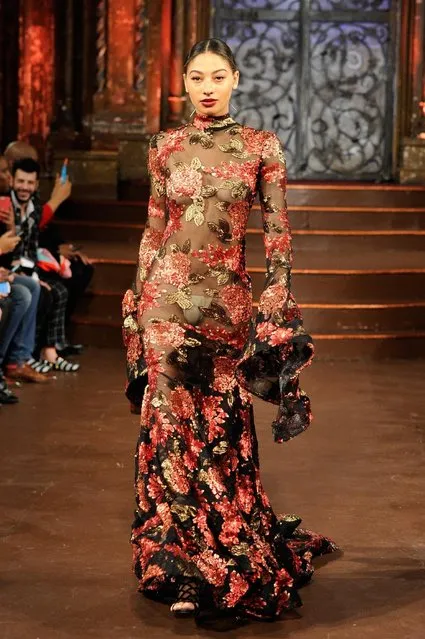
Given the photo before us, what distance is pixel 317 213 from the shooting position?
1155cm

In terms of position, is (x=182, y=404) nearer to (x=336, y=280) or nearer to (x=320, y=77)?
(x=336, y=280)

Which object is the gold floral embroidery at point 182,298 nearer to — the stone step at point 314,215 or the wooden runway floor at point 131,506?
the wooden runway floor at point 131,506

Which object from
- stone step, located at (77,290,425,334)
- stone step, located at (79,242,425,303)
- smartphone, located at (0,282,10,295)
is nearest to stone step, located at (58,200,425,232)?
stone step, located at (79,242,425,303)

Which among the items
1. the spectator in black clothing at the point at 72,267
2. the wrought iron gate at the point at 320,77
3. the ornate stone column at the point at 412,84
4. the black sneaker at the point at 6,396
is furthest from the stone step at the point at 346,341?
the wrought iron gate at the point at 320,77

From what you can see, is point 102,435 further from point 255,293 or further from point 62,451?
point 255,293

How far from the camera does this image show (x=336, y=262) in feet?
34.0

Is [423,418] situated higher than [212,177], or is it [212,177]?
[212,177]

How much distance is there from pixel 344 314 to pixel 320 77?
16.4ft

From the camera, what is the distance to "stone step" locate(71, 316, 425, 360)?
30.6 feet

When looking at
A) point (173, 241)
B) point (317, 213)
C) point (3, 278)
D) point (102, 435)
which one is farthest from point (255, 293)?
point (173, 241)

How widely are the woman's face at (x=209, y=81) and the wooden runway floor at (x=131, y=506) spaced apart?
1512 mm

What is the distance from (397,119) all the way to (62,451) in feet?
27.4

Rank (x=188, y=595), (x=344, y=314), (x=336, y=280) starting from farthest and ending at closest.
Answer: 1. (x=336, y=280)
2. (x=344, y=314)
3. (x=188, y=595)

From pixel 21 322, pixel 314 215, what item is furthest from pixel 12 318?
pixel 314 215
